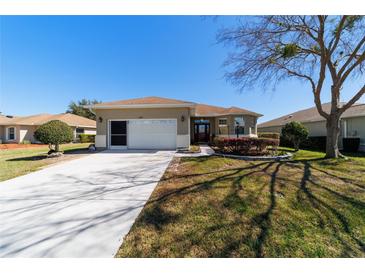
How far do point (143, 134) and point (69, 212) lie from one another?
8647 millimetres

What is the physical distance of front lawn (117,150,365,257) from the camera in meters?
2.06

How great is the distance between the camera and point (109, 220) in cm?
270

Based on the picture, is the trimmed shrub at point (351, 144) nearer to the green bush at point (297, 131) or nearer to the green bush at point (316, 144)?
the green bush at point (316, 144)

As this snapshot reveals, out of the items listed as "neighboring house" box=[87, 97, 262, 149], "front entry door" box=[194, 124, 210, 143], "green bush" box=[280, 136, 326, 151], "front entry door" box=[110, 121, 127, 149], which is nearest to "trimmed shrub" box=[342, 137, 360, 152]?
"green bush" box=[280, 136, 326, 151]

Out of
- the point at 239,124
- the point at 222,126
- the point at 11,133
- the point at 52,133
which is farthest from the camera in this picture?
the point at 11,133

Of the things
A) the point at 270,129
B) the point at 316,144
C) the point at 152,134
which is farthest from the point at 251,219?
the point at 270,129

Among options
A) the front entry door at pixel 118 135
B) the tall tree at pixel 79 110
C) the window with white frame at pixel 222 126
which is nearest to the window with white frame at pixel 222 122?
the window with white frame at pixel 222 126

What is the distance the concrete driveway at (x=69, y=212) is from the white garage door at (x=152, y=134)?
6.16 meters

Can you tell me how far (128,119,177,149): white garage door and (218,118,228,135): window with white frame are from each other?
6.60 meters

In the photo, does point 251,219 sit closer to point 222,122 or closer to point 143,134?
point 143,134

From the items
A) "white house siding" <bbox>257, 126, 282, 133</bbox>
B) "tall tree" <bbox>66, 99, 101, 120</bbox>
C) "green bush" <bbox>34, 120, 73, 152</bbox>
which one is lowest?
"green bush" <bbox>34, 120, 73, 152</bbox>

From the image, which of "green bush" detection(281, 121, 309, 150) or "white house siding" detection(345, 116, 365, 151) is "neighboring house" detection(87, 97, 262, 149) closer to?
"green bush" detection(281, 121, 309, 150)

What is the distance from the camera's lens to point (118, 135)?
11461mm
